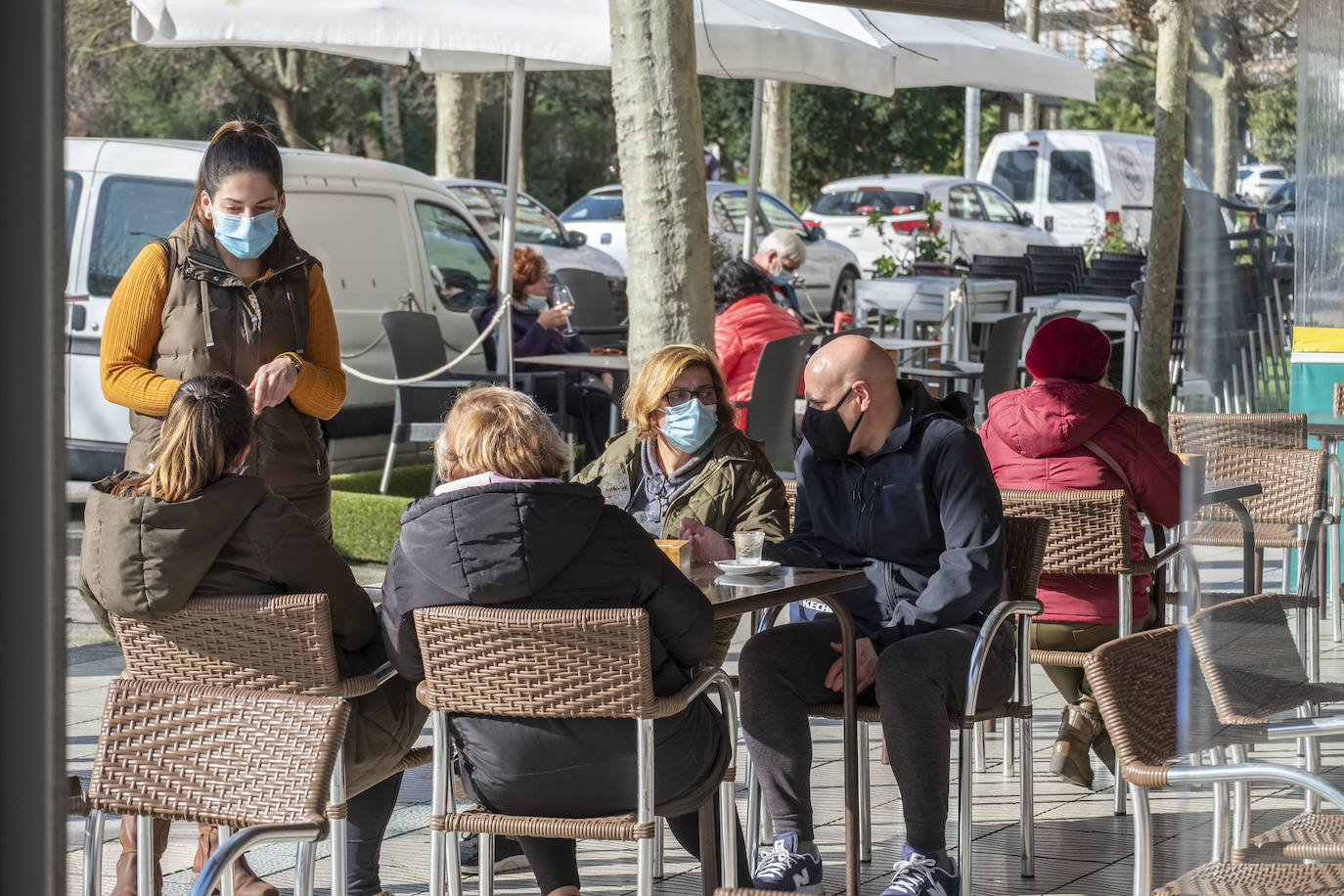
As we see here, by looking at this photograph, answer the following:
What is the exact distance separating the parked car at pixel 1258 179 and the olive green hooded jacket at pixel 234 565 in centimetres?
190

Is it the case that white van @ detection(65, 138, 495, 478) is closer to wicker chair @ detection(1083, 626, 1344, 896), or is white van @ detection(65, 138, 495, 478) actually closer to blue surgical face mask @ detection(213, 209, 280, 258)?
blue surgical face mask @ detection(213, 209, 280, 258)

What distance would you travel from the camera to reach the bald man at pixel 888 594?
373 cm

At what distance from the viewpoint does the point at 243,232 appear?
399 centimetres

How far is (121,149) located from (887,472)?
235 inches

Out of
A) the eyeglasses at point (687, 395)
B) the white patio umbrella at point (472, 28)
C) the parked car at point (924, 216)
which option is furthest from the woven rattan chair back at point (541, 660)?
the parked car at point (924, 216)

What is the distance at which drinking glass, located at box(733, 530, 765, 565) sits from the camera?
3.78 m

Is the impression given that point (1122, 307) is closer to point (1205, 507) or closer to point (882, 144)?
point (1205, 507)

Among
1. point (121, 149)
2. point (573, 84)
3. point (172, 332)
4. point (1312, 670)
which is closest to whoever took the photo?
point (1312, 670)

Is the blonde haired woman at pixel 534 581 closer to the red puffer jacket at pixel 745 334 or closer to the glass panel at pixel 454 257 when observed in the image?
the red puffer jacket at pixel 745 334

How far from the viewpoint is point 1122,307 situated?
38.8ft

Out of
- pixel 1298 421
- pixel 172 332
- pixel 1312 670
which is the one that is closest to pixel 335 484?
pixel 172 332

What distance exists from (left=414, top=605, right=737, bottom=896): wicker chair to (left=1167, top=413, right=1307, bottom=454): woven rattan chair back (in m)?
0.99

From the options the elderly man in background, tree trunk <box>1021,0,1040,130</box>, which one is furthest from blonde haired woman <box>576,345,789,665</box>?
tree trunk <box>1021,0,1040,130</box>

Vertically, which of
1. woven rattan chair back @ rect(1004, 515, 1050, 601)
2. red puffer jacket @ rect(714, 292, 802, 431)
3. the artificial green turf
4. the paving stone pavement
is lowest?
the paving stone pavement
